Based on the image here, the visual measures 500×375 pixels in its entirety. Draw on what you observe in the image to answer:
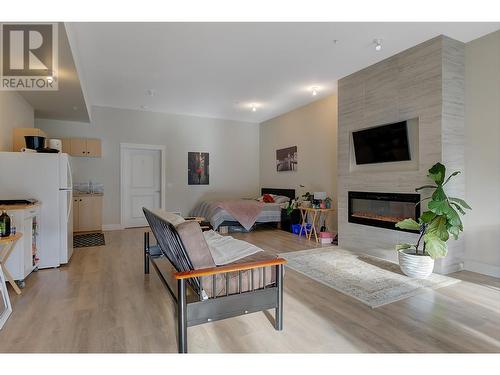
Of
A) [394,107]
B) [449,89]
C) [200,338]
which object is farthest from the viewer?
[394,107]

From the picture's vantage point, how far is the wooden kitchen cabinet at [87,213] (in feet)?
18.7

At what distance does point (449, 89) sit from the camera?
328 centimetres

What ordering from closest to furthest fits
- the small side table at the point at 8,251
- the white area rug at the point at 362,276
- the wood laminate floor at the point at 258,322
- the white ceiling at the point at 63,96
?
the wood laminate floor at the point at 258,322
the small side table at the point at 8,251
the white area rug at the point at 362,276
the white ceiling at the point at 63,96

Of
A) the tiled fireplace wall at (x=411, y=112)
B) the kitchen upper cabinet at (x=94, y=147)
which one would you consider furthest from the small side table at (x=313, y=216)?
the kitchen upper cabinet at (x=94, y=147)

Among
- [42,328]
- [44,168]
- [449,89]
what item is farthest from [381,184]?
[44,168]

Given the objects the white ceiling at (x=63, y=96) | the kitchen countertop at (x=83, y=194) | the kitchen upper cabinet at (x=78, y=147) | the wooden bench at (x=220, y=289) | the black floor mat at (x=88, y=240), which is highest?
the white ceiling at (x=63, y=96)

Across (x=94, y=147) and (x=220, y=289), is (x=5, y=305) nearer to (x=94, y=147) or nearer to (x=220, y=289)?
(x=220, y=289)

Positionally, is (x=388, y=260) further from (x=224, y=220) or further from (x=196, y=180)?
(x=196, y=180)

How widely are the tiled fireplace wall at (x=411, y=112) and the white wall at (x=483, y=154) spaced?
9 cm

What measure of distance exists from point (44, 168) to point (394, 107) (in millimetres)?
4735

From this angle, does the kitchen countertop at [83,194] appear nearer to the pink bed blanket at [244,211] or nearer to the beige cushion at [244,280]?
the pink bed blanket at [244,211]

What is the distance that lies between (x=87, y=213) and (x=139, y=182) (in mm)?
1366

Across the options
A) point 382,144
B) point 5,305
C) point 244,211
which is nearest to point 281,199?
point 244,211

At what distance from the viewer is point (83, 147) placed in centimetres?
587
